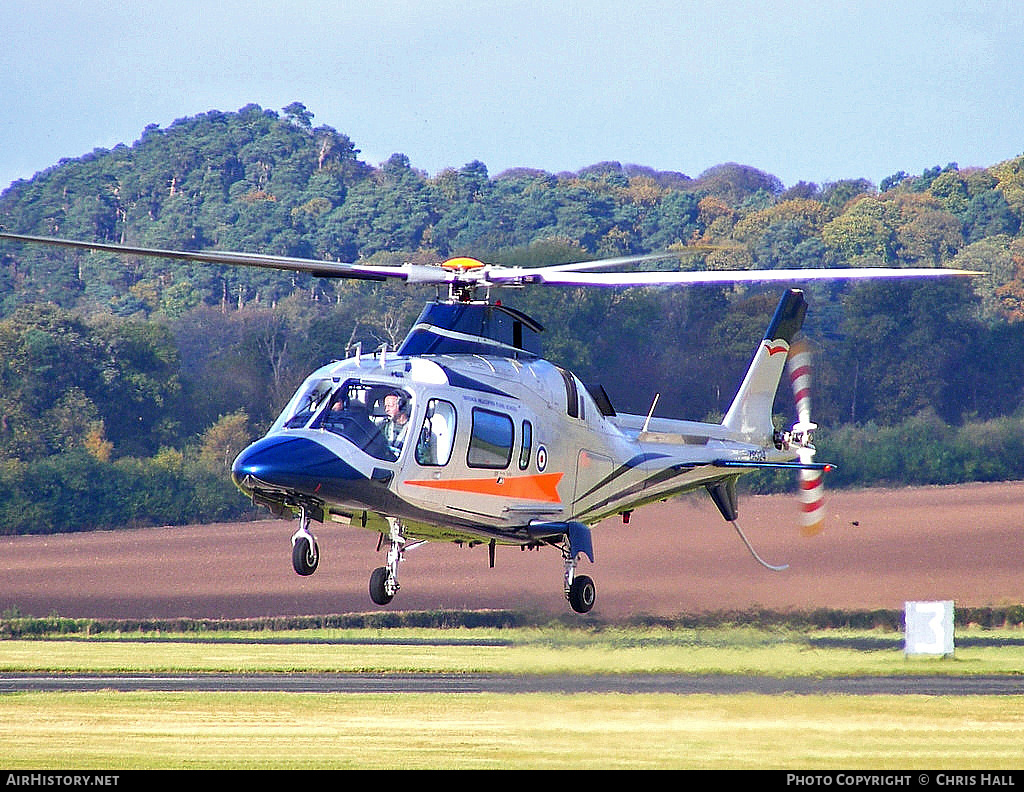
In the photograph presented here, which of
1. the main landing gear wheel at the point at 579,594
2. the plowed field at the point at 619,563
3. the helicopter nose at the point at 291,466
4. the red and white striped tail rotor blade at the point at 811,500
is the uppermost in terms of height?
the helicopter nose at the point at 291,466

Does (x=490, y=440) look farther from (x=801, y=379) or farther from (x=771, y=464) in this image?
(x=801, y=379)

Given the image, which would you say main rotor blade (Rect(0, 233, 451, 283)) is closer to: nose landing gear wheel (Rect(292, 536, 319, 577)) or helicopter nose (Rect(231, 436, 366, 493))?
helicopter nose (Rect(231, 436, 366, 493))

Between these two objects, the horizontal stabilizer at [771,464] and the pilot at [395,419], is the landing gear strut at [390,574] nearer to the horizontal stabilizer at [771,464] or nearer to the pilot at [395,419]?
the pilot at [395,419]

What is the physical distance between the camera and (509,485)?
72.9 feet


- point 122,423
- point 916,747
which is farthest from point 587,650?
point 122,423

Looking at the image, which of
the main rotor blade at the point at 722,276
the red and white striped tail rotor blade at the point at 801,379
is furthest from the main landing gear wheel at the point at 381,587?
the red and white striped tail rotor blade at the point at 801,379

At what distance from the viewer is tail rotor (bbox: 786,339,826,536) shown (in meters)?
26.6

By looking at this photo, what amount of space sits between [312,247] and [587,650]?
234ft

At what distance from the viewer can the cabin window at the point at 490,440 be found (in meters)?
21.5

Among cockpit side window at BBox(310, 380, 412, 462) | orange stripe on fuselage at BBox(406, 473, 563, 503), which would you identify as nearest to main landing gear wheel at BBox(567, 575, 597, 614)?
orange stripe on fuselage at BBox(406, 473, 563, 503)

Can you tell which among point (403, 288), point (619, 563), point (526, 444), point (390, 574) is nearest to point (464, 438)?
point (526, 444)

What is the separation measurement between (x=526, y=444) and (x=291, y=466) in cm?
427

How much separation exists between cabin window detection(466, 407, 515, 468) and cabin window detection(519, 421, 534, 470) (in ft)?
0.84

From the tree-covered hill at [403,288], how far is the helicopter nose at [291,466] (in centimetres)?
2259
